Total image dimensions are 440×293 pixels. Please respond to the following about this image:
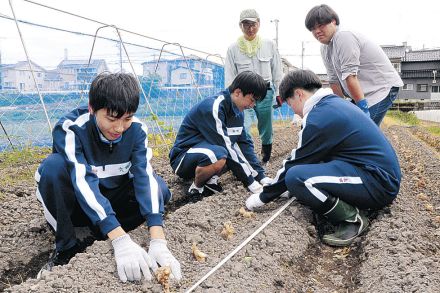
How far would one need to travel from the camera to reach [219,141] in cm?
372

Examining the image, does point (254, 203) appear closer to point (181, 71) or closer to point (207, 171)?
point (207, 171)

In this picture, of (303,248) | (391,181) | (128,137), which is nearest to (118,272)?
(128,137)

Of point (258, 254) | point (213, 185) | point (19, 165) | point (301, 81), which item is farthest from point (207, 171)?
point (19, 165)

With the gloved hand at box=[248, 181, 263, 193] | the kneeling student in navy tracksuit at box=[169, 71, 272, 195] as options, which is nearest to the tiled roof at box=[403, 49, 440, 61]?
the kneeling student in navy tracksuit at box=[169, 71, 272, 195]

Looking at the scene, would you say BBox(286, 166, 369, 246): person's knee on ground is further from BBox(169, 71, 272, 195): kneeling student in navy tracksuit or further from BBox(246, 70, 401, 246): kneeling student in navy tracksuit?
BBox(169, 71, 272, 195): kneeling student in navy tracksuit

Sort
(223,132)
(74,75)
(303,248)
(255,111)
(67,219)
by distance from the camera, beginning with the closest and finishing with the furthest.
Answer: (67,219) < (303,248) < (223,132) < (255,111) < (74,75)

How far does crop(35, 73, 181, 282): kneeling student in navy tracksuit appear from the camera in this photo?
2.12 m

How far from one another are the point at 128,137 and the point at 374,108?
2.44 m

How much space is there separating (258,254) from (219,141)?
1466 millimetres

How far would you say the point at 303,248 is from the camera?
2748mm

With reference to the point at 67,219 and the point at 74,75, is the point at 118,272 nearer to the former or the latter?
the point at 67,219

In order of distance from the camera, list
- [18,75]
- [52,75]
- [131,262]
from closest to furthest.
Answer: [131,262] < [18,75] < [52,75]

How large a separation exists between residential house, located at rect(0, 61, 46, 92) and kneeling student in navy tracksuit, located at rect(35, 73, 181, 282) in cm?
489

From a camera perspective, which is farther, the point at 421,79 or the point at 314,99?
the point at 421,79
